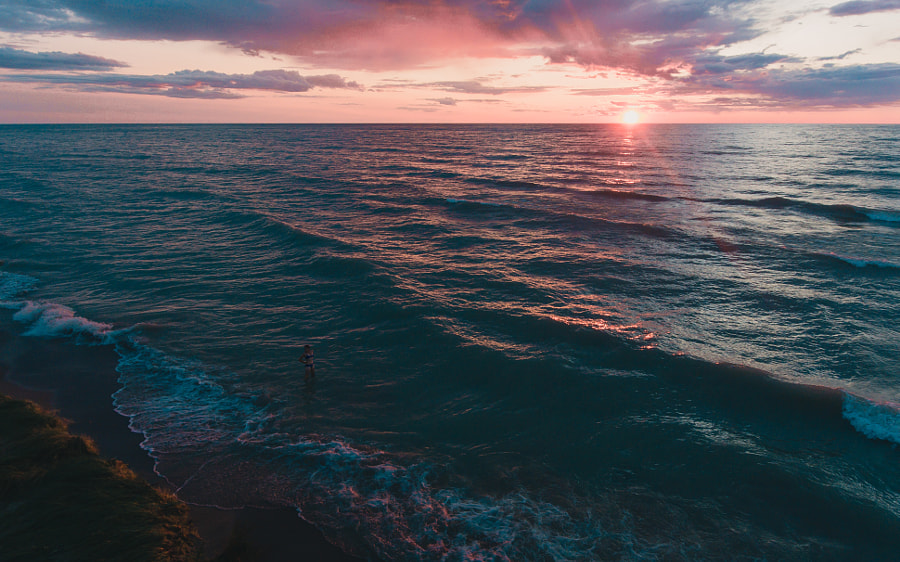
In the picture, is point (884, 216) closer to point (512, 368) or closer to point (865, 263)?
point (865, 263)

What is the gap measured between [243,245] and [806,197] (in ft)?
177

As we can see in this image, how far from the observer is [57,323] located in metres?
19.1

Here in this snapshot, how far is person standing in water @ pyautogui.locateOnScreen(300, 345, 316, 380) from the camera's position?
14.5 meters

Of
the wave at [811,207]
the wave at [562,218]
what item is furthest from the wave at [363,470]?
the wave at [811,207]

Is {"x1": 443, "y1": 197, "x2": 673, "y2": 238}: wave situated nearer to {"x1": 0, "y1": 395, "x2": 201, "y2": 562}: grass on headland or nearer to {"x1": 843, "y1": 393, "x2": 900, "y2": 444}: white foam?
{"x1": 843, "y1": 393, "x2": 900, "y2": 444}: white foam

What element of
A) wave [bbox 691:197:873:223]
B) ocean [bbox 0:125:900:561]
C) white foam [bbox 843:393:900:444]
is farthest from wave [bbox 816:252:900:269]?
white foam [bbox 843:393:900:444]

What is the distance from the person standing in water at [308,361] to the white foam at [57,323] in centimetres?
956

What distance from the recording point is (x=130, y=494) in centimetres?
980

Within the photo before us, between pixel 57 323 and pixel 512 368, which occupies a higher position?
pixel 57 323

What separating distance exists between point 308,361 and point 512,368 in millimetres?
7406

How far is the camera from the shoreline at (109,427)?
9.30m

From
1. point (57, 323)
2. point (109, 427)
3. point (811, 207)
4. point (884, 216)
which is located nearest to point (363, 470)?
point (109, 427)

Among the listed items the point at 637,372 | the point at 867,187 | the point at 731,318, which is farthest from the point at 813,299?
the point at 867,187

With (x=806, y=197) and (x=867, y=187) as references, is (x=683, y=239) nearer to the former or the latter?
(x=806, y=197)
